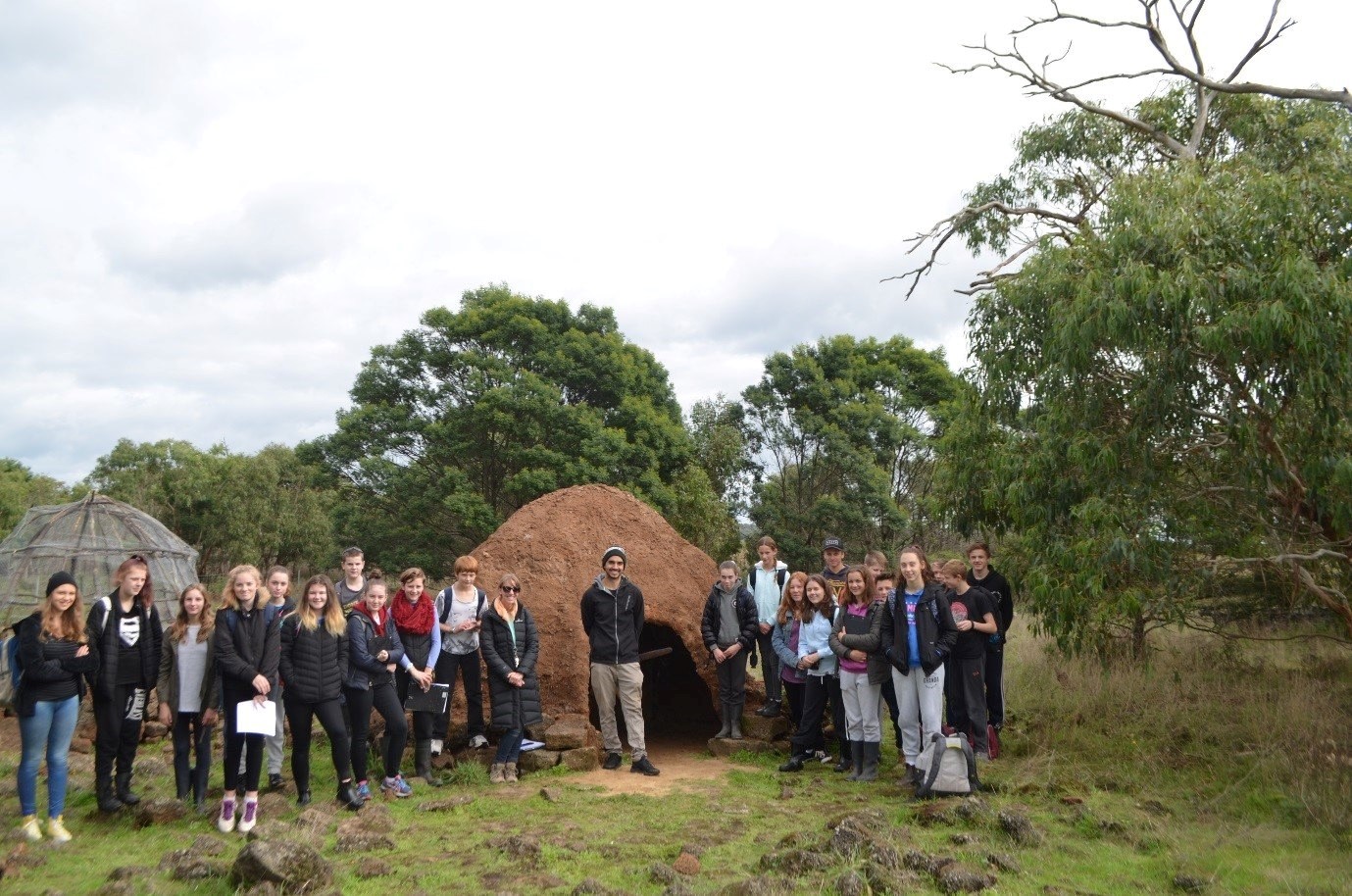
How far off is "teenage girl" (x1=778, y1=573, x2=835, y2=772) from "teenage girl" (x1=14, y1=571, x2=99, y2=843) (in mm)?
5090

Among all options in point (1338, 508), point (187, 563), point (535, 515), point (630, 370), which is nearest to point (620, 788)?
point (535, 515)

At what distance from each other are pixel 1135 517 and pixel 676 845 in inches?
172

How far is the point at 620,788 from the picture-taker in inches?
291

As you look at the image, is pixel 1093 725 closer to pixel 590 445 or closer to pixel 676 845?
pixel 676 845

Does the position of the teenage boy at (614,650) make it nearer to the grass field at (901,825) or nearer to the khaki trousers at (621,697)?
the khaki trousers at (621,697)

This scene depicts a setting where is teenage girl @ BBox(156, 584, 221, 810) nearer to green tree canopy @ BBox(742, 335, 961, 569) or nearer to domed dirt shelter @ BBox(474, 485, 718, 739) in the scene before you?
domed dirt shelter @ BBox(474, 485, 718, 739)

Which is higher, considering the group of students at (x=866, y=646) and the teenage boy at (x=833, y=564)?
the teenage boy at (x=833, y=564)

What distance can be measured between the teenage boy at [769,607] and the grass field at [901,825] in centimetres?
78

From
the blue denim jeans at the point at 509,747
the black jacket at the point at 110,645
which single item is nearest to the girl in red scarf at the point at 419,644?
the blue denim jeans at the point at 509,747

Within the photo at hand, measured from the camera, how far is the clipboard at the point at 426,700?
23.7ft

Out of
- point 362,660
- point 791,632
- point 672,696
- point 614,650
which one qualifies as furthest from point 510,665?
point 672,696

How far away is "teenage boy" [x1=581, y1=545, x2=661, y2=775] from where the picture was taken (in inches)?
312

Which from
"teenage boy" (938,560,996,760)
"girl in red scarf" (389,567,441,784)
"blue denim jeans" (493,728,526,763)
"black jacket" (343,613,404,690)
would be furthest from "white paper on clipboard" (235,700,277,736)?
"teenage boy" (938,560,996,760)

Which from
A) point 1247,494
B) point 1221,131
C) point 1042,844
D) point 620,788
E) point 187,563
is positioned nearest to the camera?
point 1042,844
